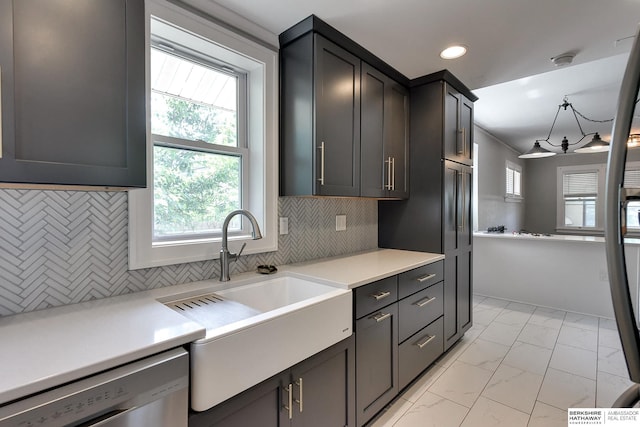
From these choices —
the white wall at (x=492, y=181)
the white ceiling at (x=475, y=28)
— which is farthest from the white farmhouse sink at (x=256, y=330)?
the white wall at (x=492, y=181)

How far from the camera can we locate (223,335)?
969 mm

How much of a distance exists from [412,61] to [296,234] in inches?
60.3

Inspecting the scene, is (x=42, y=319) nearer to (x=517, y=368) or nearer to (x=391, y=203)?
(x=391, y=203)

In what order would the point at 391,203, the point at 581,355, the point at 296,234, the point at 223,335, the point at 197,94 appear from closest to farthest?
the point at 223,335 → the point at 197,94 → the point at 296,234 → the point at 581,355 → the point at 391,203

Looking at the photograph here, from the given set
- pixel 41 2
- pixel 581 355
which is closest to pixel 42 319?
pixel 41 2

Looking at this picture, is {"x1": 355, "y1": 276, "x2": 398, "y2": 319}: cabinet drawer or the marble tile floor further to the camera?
the marble tile floor

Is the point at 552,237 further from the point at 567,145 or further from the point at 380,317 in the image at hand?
the point at 380,317

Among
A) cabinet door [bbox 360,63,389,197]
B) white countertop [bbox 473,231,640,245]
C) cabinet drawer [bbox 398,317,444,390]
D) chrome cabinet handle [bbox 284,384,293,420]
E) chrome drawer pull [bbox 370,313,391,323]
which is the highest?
cabinet door [bbox 360,63,389,197]

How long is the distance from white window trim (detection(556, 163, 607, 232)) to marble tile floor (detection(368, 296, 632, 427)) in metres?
4.76

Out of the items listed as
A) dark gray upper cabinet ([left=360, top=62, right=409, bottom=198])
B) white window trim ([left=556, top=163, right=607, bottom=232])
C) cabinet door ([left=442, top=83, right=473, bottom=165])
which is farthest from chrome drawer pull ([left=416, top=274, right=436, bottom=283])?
white window trim ([left=556, top=163, right=607, bottom=232])

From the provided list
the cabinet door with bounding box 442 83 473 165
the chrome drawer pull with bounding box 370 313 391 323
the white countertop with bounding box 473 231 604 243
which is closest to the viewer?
the chrome drawer pull with bounding box 370 313 391 323

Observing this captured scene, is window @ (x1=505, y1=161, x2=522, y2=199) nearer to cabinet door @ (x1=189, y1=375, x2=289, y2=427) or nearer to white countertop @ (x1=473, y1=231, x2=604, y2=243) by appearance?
white countertop @ (x1=473, y1=231, x2=604, y2=243)

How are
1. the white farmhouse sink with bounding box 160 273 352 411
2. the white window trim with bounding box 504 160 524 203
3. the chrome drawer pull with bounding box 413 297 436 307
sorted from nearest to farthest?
the white farmhouse sink with bounding box 160 273 352 411 < the chrome drawer pull with bounding box 413 297 436 307 < the white window trim with bounding box 504 160 524 203

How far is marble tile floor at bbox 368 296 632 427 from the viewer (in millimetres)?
1803
